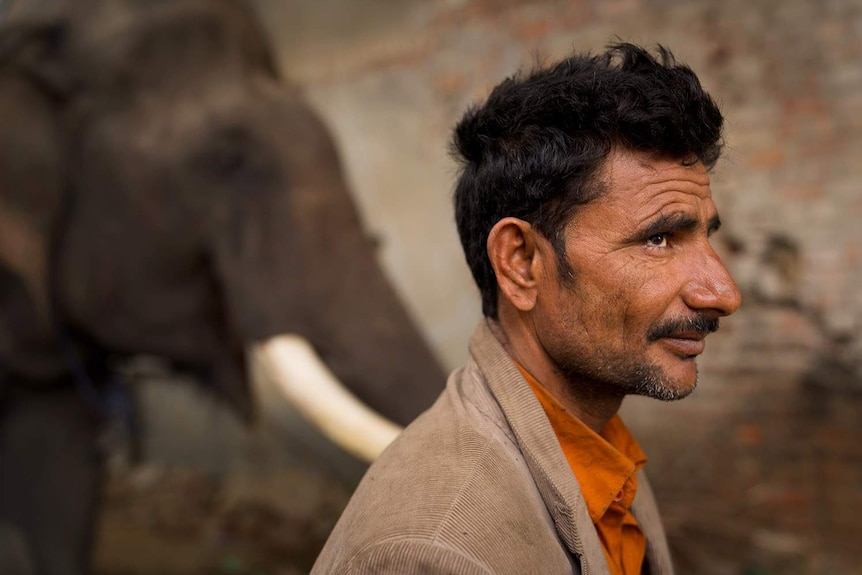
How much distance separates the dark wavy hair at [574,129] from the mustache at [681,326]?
16 cm

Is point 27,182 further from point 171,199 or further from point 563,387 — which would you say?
point 563,387

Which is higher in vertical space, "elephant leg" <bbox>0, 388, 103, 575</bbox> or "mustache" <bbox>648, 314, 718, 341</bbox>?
"mustache" <bbox>648, 314, 718, 341</bbox>

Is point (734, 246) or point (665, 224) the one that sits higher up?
point (734, 246)

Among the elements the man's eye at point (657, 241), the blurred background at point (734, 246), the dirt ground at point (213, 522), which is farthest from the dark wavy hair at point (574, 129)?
the dirt ground at point (213, 522)

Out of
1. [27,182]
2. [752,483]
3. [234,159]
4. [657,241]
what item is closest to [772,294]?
[752,483]

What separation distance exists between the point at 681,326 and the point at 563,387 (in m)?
0.20

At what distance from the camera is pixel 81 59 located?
3262 mm

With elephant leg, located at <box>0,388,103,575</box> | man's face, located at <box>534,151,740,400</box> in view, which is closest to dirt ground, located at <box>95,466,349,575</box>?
elephant leg, located at <box>0,388,103,575</box>

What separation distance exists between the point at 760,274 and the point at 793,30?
1.03 meters

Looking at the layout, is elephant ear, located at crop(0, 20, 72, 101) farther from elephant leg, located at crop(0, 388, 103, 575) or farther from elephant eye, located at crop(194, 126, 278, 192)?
elephant leg, located at crop(0, 388, 103, 575)

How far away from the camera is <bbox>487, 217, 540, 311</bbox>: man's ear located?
1353 millimetres

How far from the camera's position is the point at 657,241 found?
1.33 meters

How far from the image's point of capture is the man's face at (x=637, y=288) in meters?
1.30

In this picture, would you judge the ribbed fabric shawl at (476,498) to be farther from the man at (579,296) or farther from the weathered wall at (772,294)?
the weathered wall at (772,294)
